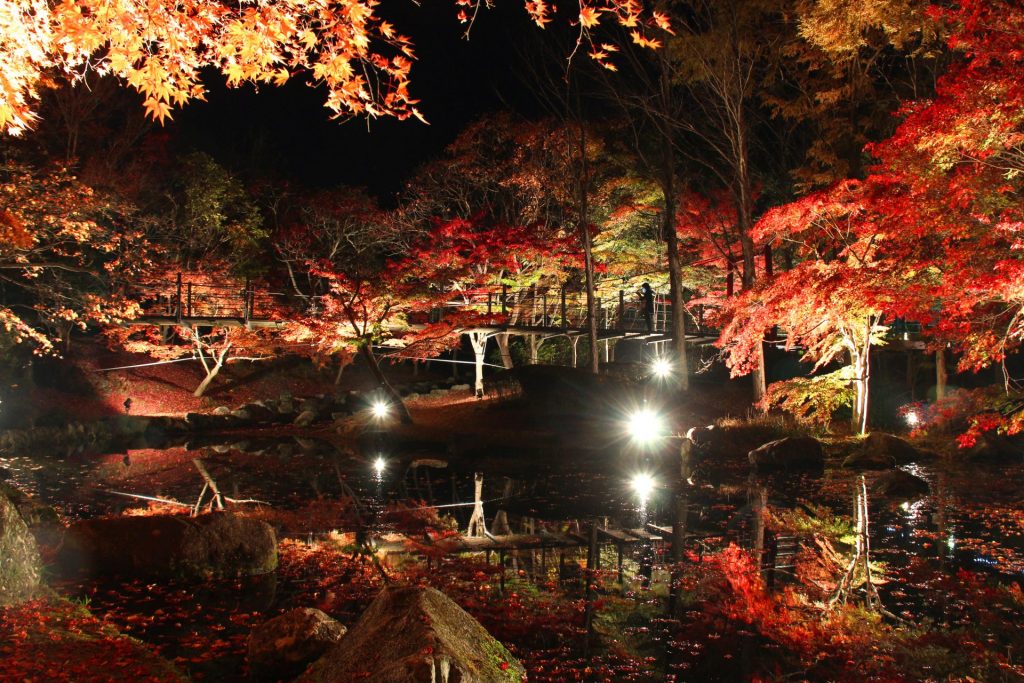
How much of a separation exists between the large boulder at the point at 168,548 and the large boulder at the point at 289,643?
207cm

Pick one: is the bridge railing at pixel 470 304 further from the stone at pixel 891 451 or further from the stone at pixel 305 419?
the stone at pixel 891 451

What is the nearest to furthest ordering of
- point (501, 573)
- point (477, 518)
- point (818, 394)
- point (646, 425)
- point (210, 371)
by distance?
point (501, 573) < point (477, 518) < point (818, 394) < point (646, 425) < point (210, 371)

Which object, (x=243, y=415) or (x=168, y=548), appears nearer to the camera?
(x=168, y=548)

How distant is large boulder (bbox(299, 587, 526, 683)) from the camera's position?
362 centimetres

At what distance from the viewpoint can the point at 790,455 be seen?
13.1 metres

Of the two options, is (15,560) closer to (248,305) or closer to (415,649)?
(415,649)

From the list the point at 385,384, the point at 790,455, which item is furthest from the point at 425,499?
the point at 385,384

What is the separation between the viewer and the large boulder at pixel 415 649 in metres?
3.62

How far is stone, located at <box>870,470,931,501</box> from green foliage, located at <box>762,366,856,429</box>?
4.32 m

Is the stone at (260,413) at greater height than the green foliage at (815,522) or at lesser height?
greater

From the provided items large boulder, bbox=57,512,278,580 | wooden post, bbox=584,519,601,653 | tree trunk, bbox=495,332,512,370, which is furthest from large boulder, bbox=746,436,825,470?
tree trunk, bbox=495,332,512,370

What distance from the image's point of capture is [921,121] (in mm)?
9734

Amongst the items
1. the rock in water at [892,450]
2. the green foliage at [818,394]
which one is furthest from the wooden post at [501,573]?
the green foliage at [818,394]

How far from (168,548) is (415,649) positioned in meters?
4.06
